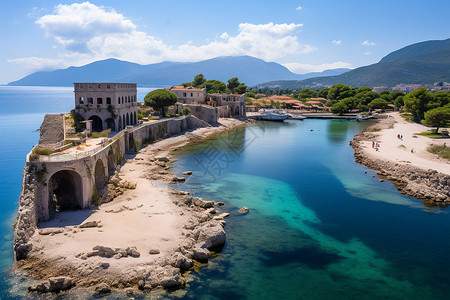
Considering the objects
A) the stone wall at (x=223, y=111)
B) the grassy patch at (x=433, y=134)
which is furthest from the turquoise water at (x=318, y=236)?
the stone wall at (x=223, y=111)

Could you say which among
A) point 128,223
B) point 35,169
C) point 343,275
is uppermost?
point 35,169

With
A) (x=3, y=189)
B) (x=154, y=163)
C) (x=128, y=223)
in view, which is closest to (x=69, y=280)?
(x=128, y=223)

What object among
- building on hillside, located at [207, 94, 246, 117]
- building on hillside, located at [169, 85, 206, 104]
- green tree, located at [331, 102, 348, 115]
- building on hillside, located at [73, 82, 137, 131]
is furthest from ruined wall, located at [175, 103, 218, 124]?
green tree, located at [331, 102, 348, 115]

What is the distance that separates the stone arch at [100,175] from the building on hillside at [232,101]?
5990 cm

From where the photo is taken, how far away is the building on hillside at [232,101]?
302 feet

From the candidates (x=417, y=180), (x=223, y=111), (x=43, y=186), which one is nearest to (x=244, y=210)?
(x=43, y=186)

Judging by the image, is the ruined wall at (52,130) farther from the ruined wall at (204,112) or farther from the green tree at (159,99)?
the ruined wall at (204,112)

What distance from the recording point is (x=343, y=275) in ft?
67.2

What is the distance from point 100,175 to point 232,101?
70.4m

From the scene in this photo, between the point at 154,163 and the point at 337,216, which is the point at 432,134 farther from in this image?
the point at 154,163

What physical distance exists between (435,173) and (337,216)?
1607 centimetres

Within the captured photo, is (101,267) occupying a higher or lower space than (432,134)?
lower

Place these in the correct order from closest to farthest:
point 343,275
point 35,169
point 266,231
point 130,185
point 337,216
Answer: point 343,275 < point 35,169 < point 266,231 < point 337,216 < point 130,185

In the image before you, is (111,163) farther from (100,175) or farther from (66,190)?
(66,190)
